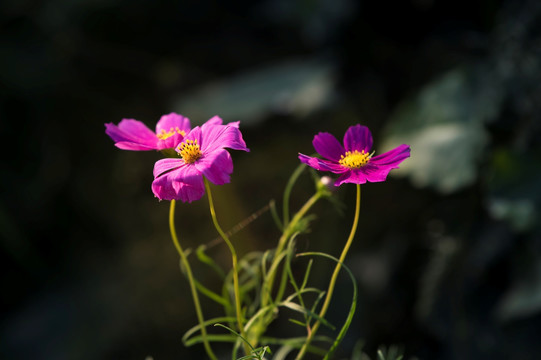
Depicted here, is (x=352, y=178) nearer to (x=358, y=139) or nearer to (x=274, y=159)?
(x=358, y=139)

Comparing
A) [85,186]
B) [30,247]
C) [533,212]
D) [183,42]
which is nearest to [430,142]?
[533,212]

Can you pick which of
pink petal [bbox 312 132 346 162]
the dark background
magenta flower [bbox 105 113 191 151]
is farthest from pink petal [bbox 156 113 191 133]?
the dark background

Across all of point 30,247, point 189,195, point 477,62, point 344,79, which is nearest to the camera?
point 189,195

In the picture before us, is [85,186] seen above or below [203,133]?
above

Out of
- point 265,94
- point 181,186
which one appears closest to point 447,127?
point 265,94

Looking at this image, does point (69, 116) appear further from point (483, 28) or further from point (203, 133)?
point (203, 133)

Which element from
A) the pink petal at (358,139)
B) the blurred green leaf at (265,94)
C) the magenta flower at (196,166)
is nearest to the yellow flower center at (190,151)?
the magenta flower at (196,166)
